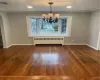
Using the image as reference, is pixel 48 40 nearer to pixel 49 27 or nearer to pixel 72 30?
pixel 49 27

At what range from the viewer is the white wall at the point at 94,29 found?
6434 millimetres

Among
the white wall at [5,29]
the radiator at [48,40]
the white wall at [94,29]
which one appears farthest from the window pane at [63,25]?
the white wall at [5,29]

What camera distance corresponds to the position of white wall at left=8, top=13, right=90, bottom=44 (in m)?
7.56

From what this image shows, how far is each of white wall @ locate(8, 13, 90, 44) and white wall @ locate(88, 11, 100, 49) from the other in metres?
0.41

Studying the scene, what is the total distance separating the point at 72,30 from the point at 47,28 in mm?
1961

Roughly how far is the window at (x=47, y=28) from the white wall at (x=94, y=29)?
1.72 meters

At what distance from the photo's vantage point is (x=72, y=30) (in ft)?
25.5

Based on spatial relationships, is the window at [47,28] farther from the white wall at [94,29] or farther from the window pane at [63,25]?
the white wall at [94,29]

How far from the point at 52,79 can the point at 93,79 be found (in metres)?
1.17

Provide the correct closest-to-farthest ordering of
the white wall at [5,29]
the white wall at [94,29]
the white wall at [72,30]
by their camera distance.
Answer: the white wall at [94,29]
the white wall at [5,29]
the white wall at [72,30]

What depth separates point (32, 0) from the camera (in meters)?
4.00

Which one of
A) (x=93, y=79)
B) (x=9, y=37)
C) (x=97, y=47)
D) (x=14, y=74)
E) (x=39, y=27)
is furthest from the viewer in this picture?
(x=39, y=27)

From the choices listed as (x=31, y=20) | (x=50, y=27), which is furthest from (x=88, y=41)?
(x=31, y=20)

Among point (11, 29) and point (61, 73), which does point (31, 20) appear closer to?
point (11, 29)
